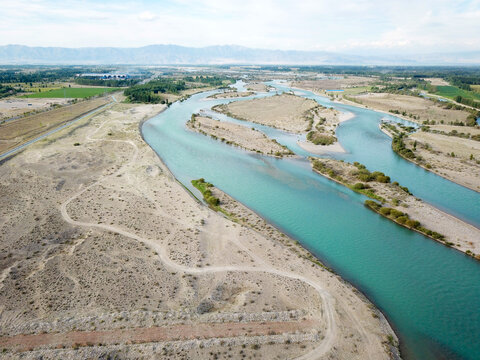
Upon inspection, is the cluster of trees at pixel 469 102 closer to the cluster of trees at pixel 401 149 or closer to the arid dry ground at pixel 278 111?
the arid dry ground at pixel 278 111

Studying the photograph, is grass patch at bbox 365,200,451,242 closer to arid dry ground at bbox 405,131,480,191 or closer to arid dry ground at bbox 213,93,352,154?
arid dry ground at bbox 405,131,480,191

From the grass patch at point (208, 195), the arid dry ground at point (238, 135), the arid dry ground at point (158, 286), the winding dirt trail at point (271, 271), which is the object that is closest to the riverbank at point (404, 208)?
the arid dry ground at point (238, 135)

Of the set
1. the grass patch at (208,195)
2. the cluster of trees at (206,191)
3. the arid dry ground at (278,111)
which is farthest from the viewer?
the arid dry ground at (278,111)

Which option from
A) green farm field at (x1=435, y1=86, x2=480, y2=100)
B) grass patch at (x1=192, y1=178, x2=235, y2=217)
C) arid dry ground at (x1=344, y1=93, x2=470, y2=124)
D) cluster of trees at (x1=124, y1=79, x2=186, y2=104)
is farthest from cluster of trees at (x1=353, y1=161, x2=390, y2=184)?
green farm field at (x1=435, y1=86, x2=480, y2=100)

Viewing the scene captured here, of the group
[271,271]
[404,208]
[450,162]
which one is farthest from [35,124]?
[450,162]

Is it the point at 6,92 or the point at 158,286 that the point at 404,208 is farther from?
the point at 6,92

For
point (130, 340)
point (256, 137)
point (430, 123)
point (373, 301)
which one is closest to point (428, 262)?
point (373, 301)

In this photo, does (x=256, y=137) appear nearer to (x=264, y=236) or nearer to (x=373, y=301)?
(x=264, y=236)
